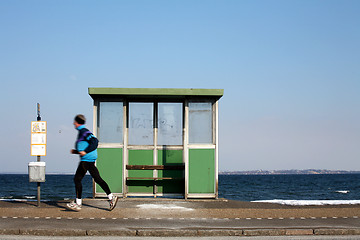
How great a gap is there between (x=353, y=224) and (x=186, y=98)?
542cm

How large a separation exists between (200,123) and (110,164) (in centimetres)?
263

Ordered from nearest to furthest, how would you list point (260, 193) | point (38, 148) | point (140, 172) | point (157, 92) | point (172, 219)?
point (172, 219), point (38, 148), point (157, 92), point (140, 172), point (260, 193)

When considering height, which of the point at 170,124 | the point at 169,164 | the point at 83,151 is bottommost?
the point at 169,164

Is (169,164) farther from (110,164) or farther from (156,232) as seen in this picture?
(156,232)

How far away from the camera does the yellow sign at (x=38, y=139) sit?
11227mm

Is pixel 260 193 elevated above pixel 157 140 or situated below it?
below

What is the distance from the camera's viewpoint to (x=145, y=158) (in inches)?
547

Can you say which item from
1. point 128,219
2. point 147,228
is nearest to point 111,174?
point 128,219

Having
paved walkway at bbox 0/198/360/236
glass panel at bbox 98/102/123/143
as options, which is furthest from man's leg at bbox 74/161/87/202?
glass panel at bbox 98/102/123/143

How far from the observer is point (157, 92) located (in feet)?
41.4

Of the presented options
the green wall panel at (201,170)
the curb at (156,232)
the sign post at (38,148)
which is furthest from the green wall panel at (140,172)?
the curb at (156,232)

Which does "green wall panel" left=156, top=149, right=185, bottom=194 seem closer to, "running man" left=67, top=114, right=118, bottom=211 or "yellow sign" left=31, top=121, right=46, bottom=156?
"running man" left=67, top=114, right=118, bottom=211

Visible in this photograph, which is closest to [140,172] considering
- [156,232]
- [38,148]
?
[38,148]

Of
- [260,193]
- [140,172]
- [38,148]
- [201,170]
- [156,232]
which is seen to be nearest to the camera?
[156,232]
